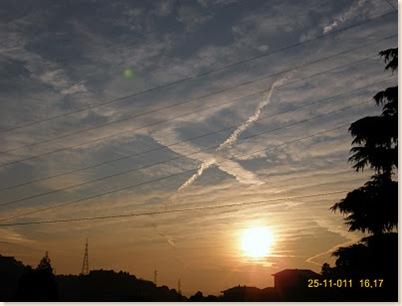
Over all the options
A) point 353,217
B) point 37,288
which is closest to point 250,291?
point 37,288

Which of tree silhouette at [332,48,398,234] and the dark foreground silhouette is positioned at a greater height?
tree silhouette at [332,48,398,234]

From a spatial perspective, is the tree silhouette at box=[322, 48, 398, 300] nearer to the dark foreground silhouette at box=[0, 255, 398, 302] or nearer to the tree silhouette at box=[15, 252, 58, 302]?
the dark foreground silhouette at box=[0, 255, 398, 302]

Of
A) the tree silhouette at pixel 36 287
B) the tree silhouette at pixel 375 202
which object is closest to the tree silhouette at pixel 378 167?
the tree silhouette at pixel 375 202

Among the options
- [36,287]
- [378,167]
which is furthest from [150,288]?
[378,167]

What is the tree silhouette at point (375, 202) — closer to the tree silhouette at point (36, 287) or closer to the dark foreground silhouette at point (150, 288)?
the dark foreground silhouette at point (150, 288)

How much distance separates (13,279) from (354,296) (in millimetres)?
123697

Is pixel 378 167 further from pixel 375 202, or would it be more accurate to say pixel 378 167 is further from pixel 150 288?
pixel 150 288

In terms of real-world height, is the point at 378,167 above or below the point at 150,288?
above

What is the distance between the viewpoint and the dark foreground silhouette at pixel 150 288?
46.5 feet

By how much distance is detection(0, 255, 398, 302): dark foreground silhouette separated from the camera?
14.2 meters

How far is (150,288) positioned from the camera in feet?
427

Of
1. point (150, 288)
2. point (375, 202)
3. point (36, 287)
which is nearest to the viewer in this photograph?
point (375, 202)

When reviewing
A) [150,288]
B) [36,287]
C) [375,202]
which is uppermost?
[375,202]

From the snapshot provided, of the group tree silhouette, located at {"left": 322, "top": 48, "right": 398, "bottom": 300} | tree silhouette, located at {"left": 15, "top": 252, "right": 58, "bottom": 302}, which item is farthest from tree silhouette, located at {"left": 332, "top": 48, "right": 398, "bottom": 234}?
tree silhouette, located at {"left": 15, "top": 252, "right": 58, "bottom": 302}
